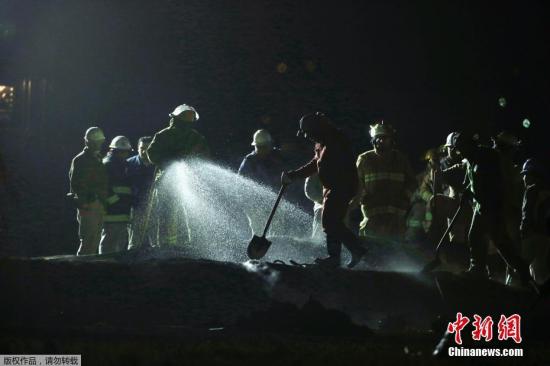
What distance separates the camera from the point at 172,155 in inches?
537

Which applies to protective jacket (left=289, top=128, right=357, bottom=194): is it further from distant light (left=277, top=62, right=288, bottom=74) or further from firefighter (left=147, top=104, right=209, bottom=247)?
distant light (left=277, top=62, right=288, bottom=74)

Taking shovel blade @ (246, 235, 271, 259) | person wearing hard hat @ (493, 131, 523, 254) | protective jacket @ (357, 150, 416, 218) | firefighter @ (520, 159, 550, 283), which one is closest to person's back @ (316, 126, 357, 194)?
shovel blade @ (246, 235, 271, 259)

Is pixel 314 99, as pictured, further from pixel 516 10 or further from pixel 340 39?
pixel 516 10

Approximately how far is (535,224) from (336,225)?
273cm

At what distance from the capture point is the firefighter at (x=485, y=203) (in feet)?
38.2

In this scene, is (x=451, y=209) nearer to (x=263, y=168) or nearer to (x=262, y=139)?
(x=263, y=168)

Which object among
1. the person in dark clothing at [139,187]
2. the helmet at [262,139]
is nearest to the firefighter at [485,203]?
the helmet at [262,139]

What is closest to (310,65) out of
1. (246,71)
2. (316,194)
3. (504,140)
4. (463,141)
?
(246,71)

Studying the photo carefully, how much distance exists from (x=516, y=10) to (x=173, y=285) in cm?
1149

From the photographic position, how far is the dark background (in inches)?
803

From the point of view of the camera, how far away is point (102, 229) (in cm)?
1558

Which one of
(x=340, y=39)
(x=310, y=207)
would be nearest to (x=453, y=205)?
(x=310, y=207)

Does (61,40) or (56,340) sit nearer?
(56,340)

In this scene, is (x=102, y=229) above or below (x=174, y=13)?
below
